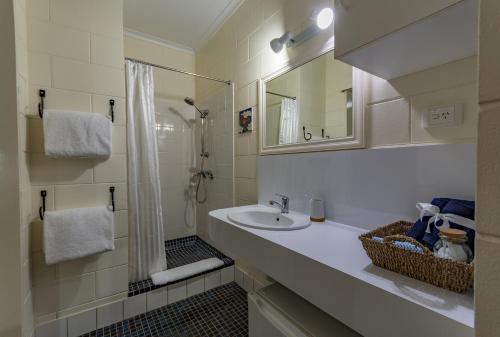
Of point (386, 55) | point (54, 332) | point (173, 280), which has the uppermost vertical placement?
point (386, 55)

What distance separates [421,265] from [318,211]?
64cm

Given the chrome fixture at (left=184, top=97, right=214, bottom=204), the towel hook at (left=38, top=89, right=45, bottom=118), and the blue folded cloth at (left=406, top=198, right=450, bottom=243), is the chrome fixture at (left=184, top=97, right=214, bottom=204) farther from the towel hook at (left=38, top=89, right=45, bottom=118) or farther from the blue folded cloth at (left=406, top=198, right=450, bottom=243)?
the blue folded cloth at (left=406, top=198, right=450, bottom=243)

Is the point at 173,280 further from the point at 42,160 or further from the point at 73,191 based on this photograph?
the point at 42,160

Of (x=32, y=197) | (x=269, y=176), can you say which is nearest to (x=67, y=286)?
(x=32, y=197)

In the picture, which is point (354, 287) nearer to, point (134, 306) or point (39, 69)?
point (134, 306)

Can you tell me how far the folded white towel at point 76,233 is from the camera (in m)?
1.31

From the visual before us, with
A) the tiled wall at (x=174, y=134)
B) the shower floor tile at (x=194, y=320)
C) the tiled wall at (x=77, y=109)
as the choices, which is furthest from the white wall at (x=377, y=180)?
the tiled wall at (x=174, y=134)

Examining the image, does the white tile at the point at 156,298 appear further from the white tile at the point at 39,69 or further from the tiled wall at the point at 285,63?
the white tile at the point at 39,69

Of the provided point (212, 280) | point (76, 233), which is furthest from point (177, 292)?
point (76, 233)

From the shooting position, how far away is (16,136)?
114 cm

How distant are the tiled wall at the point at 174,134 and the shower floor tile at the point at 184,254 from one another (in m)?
0.09

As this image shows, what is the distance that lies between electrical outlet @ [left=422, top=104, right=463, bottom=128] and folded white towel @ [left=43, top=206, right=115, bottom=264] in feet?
6.02

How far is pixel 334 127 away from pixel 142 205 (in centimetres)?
161

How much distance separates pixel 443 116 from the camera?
858 millimetres
